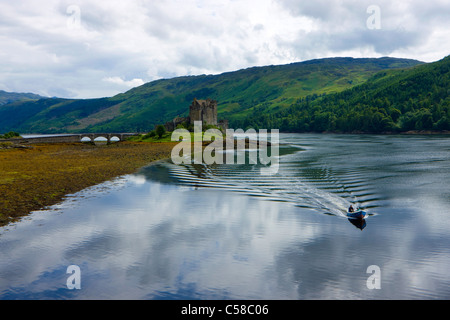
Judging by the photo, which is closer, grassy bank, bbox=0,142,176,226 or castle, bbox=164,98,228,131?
grassy bank, bbox=0,142,176,226

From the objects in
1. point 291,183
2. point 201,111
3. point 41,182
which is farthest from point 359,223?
point 201,111

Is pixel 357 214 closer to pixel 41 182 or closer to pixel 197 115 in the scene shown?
pixel 41 182

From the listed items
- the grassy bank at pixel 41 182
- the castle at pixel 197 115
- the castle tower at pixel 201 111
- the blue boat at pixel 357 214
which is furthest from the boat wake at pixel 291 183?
the castle tower at pixel 201 111

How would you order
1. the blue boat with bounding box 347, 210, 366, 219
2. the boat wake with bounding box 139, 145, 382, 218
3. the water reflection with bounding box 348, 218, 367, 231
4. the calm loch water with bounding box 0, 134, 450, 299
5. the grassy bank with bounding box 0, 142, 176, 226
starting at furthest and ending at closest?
the boat wake with bounding box 139, 145, 382, 218
the grassy bank with bounding box 0, 142, 176, 226
the blue boat with bounding box 347, 210, 366, 219
the water reflection with bounding box 348, 218, 367, 231
the calm loch water with bounding box 0, 134, 450, 299

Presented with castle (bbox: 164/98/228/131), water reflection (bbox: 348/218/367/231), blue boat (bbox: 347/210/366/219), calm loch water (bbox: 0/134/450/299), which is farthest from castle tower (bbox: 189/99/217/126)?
water reflection (bbox: 348/218/367/231)

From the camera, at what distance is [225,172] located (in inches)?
Result: 2287

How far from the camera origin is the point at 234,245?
2327cm

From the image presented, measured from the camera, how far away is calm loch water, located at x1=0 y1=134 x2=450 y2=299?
17375mm

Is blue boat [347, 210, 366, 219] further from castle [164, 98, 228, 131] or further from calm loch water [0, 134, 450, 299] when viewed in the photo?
castle [164, 98, 228, 131]
